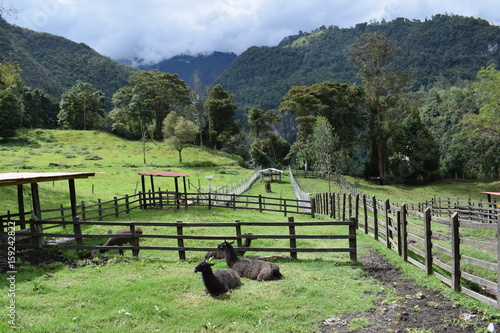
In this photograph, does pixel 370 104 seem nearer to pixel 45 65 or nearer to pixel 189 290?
pixel 189 290

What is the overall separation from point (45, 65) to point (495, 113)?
153 metres

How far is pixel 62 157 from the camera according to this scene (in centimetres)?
5188

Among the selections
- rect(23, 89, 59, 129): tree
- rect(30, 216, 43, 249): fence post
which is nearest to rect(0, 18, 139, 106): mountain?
rect(23, 89, 59, 129): tree

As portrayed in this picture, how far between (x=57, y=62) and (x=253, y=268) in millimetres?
165944

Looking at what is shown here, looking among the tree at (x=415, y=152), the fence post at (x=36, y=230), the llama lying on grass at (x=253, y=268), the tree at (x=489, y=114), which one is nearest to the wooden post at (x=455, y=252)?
the llama lying on grass at (x=253, y=268)

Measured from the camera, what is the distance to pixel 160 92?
80.4 metres

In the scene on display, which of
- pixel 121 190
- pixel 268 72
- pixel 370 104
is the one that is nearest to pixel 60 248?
pixel 121 190

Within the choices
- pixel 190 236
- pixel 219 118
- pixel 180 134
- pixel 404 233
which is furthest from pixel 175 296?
pixel 219 118

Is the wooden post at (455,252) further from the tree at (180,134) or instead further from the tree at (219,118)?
the tree at (219,118)

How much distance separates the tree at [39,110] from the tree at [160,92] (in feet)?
79.1

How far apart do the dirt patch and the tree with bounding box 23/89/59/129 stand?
87.5 meters

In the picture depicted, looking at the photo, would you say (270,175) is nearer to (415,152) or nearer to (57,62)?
(415,152)

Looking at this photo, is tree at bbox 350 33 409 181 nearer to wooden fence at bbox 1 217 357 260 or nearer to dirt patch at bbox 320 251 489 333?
wooden fence at bbox 1 217 357 260

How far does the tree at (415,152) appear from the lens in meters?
52.5
